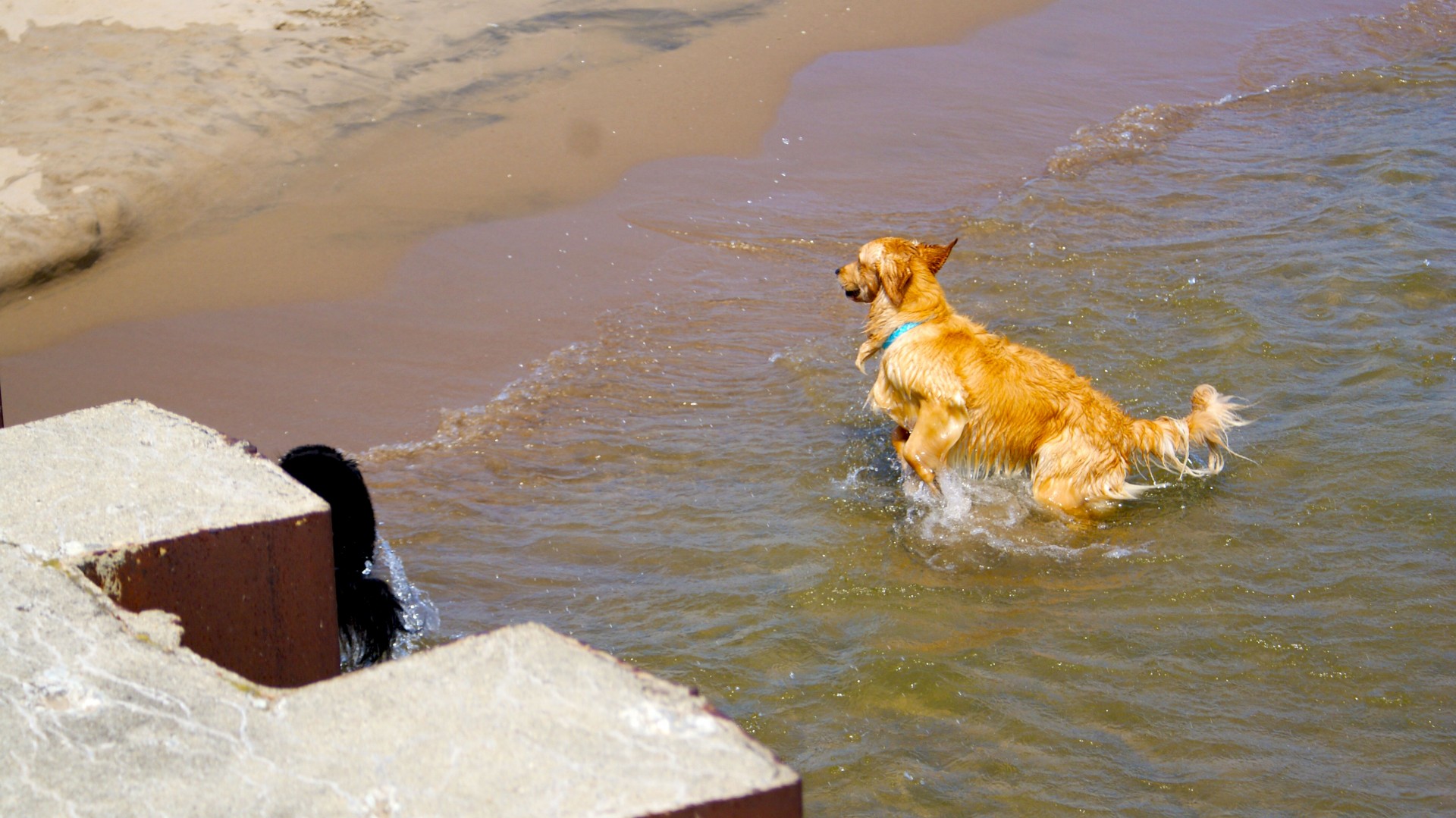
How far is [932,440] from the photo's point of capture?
5223 millimetres

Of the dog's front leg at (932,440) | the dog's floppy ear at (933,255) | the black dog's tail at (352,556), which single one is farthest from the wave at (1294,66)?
the black dog's tail at (352,556)

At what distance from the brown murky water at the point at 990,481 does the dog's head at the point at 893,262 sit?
0.87m

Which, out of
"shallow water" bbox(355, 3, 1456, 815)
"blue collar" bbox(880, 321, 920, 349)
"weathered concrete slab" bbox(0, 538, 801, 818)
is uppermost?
"weathered concrete slab" bbox(0, 538, 801, 818)

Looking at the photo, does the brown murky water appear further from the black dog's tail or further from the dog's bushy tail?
the black dog's tail

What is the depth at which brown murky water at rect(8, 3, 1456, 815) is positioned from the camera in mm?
3857

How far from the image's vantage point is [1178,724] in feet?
12.6

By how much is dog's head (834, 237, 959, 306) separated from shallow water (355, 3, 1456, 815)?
87 centimetres

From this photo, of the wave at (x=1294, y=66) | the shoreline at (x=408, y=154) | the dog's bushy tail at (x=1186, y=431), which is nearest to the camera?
the dog's bushy tail at (x=1186, y=431)

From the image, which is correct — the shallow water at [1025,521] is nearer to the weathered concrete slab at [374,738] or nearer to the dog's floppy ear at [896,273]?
the dog's floppy ear at [896,273]

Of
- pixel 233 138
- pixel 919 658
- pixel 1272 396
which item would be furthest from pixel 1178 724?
pixel 233 138

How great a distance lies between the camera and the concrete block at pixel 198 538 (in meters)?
2.52

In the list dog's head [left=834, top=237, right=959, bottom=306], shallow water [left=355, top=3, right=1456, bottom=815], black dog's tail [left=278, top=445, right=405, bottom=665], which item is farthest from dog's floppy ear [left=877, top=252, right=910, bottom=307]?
black dog's tail [left=278, top=445, right=405, bottom=665]

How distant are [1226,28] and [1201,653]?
10.1 m

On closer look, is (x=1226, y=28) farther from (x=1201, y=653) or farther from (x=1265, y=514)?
(x=1201, y=653)
